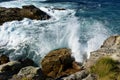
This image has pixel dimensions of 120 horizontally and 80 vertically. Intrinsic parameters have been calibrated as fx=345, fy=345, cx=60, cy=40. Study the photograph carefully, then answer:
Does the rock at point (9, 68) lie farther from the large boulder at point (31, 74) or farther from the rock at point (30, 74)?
the large boulder at point (31, 74)

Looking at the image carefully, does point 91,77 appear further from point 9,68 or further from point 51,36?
point 51,36

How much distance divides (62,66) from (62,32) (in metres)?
8.50

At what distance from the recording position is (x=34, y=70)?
37.6 ft

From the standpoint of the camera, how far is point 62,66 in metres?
18.3

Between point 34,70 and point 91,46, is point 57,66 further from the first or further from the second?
point 34,70

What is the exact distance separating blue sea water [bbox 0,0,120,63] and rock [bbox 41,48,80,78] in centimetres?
178

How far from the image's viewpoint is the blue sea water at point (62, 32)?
22953 millimetres

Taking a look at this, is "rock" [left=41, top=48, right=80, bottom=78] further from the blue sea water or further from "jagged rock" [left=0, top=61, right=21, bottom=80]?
"jagged rock" [left=0, top=61, right=21, bottom=80]

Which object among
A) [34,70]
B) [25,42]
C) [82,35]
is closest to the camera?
[34,70]

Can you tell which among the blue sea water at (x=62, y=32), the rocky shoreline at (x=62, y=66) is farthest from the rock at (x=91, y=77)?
the blue sea water at (x=62, y=32)

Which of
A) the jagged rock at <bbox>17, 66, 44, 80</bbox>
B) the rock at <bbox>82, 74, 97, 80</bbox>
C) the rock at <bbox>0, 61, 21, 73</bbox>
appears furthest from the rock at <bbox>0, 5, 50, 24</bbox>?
the rock at <bbox>82, 74, 97, 80</bbox>

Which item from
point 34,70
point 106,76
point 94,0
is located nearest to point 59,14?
point 94,0

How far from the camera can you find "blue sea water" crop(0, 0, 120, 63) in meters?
23.0

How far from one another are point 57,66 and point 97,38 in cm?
726
